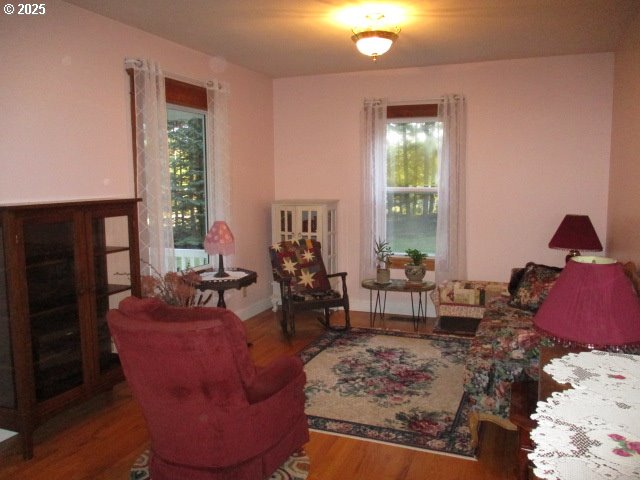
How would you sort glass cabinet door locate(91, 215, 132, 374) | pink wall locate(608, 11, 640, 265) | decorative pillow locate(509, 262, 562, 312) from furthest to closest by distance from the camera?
decorative pillow locate(509, 262, 562, 312) → pink wall locate(608, 11, 640, 265) → glass cabinet door locate(91, 215, 132, 374)

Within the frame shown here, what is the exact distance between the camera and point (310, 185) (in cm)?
603

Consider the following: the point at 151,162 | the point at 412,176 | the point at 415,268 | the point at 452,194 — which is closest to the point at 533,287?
the point at 415,268

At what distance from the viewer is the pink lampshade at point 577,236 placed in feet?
14.6

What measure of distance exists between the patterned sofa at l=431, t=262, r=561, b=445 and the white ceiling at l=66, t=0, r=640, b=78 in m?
1.84

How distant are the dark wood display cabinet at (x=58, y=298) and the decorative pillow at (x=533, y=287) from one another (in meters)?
2.75

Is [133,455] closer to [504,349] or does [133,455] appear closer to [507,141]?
[504,349]

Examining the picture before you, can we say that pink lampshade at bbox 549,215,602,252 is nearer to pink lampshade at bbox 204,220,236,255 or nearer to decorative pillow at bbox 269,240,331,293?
decorative pillow at bbox 269,240,331,293

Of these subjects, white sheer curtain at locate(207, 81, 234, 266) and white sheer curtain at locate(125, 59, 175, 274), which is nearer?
white sheer curtain at locate(125, 59, 175, 274)

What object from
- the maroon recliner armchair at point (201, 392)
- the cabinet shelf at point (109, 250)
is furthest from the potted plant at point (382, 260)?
the maroon recliner armchair at point (201, 392)

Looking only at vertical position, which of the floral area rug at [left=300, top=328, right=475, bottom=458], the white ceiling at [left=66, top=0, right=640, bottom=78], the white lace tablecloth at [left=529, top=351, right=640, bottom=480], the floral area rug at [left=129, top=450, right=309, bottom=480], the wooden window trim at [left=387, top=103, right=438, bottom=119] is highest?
the white ceiling at [left=66, top=0, right=640, bottom=78]

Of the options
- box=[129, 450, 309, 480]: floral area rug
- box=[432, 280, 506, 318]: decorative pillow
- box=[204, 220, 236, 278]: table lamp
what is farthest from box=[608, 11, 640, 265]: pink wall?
box=[204, 220, 236, 278]: table lamp

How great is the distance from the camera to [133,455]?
2.82m

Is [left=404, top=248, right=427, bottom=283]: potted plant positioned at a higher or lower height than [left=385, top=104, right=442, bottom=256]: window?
lower

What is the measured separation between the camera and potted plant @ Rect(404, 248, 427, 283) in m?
5.12
